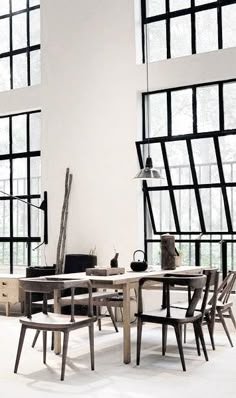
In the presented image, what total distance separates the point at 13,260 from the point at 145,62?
3815 mm

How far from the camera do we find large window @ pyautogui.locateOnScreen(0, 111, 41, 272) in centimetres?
870

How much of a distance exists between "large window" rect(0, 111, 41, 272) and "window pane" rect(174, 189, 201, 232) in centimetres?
245

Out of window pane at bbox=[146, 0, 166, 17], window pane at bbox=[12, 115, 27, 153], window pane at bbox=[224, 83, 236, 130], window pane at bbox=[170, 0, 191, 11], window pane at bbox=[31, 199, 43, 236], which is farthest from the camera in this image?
window pane at bbox=[12, 115, 27, 153]

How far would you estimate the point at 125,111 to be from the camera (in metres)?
7.53

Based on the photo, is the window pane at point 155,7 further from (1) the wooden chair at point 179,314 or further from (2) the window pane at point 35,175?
(1) the wooden chair at point 179,314

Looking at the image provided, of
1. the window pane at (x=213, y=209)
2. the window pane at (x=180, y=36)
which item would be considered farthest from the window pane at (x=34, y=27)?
the window pane at (x=213, y=209)

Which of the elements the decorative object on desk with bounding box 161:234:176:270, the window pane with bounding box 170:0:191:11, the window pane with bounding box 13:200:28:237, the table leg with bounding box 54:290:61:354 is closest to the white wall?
the window pane with bounding box 170:0:191:11

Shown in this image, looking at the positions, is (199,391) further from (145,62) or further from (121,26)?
(121,26)

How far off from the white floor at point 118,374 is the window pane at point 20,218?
3.03 m

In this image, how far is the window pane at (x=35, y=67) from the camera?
872 centimetres

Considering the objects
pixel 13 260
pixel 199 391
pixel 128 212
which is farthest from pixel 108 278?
pixel 13 260

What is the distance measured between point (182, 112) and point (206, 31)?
1080 millimetres

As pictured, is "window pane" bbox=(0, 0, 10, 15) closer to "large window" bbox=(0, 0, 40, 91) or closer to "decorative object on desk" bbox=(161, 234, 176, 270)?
"large window" bbox=(0, 0, 40, 91)

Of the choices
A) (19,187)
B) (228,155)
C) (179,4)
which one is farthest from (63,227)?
(179,4)
